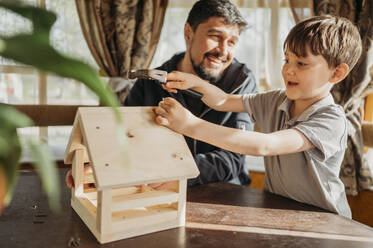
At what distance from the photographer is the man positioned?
1739mm

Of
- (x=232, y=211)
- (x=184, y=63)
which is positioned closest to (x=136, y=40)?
(x=184, y=63)

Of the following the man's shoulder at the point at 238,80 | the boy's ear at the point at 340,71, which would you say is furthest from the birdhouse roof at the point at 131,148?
the man's shoulder at the point at 238,80

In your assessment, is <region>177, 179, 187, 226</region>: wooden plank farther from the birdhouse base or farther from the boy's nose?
the boy's nose

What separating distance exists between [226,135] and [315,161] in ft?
1.38

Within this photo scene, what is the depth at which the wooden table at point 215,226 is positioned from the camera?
0.84 m

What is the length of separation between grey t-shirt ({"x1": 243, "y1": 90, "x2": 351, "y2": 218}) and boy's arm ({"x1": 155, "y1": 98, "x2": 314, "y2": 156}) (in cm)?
7

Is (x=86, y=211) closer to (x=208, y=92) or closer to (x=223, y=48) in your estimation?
(x=208, y=92)

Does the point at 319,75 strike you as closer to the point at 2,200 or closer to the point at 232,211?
the point at 232,211

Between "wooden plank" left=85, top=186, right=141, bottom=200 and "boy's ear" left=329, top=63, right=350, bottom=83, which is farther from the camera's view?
"boy's ear" left=329, top=63, right=350, bottom=83

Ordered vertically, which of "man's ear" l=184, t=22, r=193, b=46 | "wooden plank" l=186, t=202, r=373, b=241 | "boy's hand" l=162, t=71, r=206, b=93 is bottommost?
"wooden plank" l=186, t=202, r=373, b=241

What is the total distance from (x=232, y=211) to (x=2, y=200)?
0.80 metres

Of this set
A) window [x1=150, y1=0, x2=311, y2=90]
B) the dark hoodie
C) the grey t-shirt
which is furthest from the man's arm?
window [x1=150, y1=0, x2=311, y2=90]

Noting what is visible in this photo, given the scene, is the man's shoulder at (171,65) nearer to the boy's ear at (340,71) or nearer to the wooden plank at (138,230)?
the boy's ear at (340,71)

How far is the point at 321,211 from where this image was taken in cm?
111
